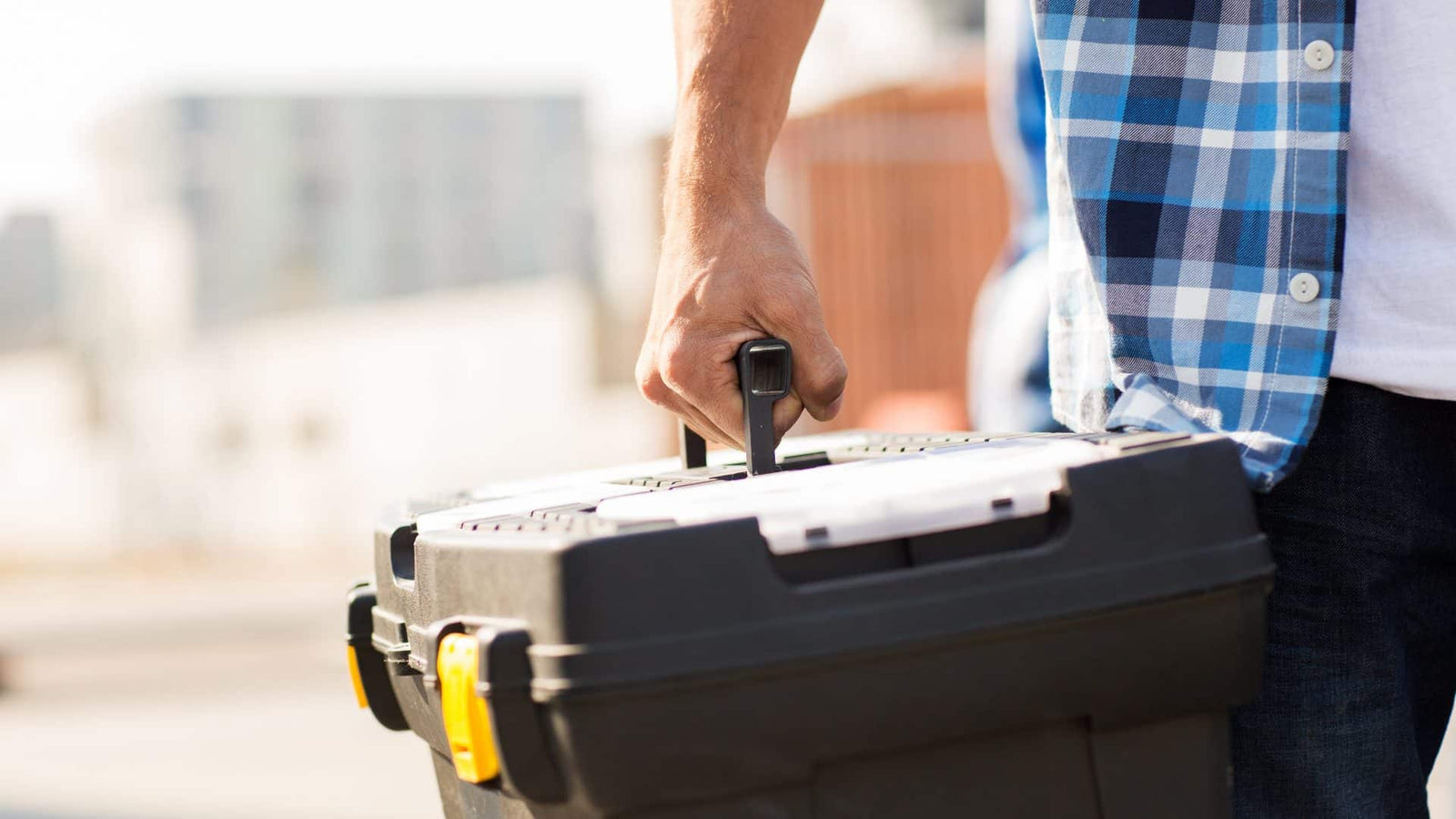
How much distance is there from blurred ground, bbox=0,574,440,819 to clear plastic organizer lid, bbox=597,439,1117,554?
12.0ft

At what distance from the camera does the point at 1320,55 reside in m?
1.11

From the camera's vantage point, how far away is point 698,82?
4.13ft

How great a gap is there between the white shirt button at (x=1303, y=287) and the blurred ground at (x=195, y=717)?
3.71 metres

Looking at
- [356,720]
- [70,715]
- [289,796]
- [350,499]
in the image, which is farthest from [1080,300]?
[350,499]

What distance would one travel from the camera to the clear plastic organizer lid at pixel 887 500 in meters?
0.91

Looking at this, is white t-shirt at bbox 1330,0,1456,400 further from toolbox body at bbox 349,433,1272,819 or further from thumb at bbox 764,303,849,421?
thumb at bbox 764,303,849,421

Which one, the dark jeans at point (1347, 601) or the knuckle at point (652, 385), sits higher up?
the knuckle at point (652, 385)

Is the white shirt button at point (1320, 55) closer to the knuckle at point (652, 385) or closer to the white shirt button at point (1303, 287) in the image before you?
the white shirt button at point (1303, 287)

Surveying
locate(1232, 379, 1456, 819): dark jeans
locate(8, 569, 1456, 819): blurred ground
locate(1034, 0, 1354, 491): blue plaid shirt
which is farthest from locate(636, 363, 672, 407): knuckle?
locate(8, 569, 1456, 819): blurred ground

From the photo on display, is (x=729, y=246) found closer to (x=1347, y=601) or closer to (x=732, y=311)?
(x=732, y=311)

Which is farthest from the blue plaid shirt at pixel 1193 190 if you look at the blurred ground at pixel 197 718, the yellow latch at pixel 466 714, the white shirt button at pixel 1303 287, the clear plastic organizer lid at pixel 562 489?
the blurred ground at pixel 197 718

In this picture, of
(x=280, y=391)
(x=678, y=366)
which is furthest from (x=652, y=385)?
(x=280, y=391)

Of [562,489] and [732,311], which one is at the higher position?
[732,311]

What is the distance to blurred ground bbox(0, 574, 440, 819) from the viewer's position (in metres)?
4.68
